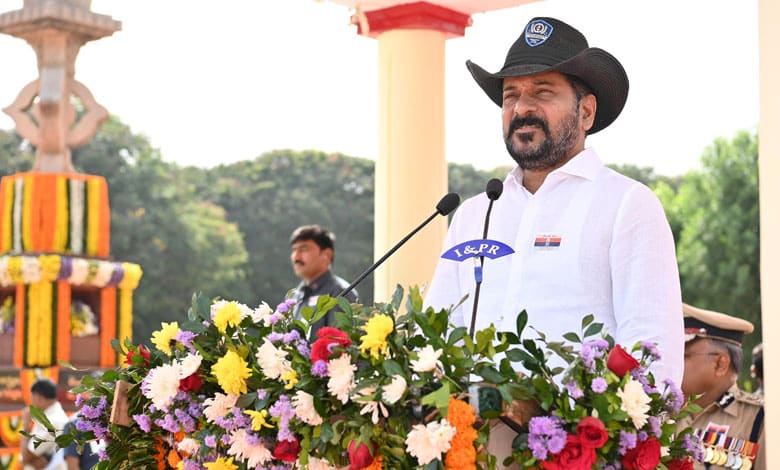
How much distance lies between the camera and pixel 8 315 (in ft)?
32.3

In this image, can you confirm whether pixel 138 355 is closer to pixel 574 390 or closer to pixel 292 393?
pixel 292 393

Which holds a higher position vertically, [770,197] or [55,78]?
[55,78]

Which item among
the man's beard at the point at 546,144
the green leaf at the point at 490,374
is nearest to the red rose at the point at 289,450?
the green leaf at the point at 490,374

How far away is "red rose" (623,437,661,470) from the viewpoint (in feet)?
6.33

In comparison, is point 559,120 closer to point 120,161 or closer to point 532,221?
point 532,221

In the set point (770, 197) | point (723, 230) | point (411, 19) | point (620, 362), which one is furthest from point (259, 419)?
point (723, 230)

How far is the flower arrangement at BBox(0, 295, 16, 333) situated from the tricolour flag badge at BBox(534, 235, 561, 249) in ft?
Answer: 25.7

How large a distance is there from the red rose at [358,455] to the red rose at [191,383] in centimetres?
48

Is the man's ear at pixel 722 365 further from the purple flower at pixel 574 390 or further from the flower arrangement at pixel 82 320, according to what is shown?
the flower arrangement at pixel 82 320

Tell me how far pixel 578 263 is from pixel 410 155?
13.9 ft

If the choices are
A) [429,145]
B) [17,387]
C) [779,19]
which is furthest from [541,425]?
[17,387]

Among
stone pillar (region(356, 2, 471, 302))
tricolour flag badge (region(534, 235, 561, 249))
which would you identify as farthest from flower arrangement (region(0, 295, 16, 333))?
tricolour flag badge (region(534, 235, 561, 249))

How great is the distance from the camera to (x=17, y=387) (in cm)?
922

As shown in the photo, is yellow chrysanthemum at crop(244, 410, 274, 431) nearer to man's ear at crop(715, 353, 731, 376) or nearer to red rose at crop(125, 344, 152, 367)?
red rose at crop(125, 344, 152, 367)
